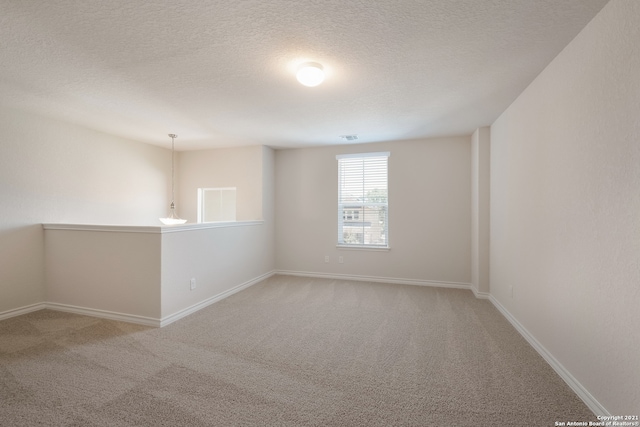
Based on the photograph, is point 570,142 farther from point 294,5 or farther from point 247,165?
point 247,165

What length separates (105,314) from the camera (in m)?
3.21

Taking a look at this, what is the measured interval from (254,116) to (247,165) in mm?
1762

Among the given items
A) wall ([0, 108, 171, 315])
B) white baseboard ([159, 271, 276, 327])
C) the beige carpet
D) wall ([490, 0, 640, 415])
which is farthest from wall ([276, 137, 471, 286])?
wall ([0, 108, 171, 315])

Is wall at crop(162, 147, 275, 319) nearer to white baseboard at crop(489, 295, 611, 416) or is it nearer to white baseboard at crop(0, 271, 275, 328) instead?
white baseboard at crop(0, 271, 275, 328)

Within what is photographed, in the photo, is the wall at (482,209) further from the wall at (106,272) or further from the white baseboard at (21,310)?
the white baseboard at (21,310)

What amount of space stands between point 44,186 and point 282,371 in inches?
149

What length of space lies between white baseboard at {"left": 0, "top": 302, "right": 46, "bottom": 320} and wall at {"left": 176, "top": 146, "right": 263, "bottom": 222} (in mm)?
2492

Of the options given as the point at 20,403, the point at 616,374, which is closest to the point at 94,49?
the point at 20,403

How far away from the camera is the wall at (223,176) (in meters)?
5.13

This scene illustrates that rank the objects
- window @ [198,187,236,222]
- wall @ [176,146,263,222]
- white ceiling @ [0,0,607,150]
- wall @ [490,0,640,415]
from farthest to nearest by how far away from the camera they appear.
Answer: window @ [198,187,236,222], wall @ [176,146,263,222], white ceiling @ [0,0,607,150], wall @ [490,0,640,415]

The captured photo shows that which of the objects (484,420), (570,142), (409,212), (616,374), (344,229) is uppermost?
(570,142)

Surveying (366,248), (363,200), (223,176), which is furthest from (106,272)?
(363,200)

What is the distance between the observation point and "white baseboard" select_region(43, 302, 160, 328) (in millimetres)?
3025

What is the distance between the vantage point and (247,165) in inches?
204
